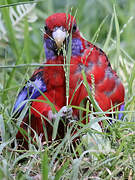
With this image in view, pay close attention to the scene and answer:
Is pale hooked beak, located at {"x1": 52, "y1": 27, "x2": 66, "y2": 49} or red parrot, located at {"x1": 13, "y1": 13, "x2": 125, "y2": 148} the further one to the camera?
red parrot, located at {"x1": 13, "y1": 13, "x2": 125, "y2": 148}

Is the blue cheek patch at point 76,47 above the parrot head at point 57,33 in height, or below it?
below

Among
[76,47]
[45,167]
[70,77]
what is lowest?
[45,167]

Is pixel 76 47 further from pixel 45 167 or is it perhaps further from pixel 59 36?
pixel 45 167

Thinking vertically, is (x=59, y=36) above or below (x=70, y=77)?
above

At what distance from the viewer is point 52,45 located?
2.83m

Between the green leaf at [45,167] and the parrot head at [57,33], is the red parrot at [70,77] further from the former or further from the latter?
the green leaf at [45,167]

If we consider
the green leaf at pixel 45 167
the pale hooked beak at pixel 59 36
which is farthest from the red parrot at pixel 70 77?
the green leaf at pixel 45 167

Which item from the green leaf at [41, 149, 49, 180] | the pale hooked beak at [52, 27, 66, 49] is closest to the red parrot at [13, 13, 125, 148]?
the pale hooked beak at [52, 27, 66, 49]

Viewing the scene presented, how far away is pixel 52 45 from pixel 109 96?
0.49 m

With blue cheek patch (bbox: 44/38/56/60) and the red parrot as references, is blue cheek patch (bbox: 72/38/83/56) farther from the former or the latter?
blue cheek patch (bbox: 44/38/56/60)

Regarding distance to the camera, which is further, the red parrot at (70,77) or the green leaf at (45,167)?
the red parrot at (70,77)

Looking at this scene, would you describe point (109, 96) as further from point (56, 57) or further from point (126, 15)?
point (126, 15)

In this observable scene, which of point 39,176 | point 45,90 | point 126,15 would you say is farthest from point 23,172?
point 126,15

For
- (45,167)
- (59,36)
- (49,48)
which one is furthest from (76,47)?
(45,167)
